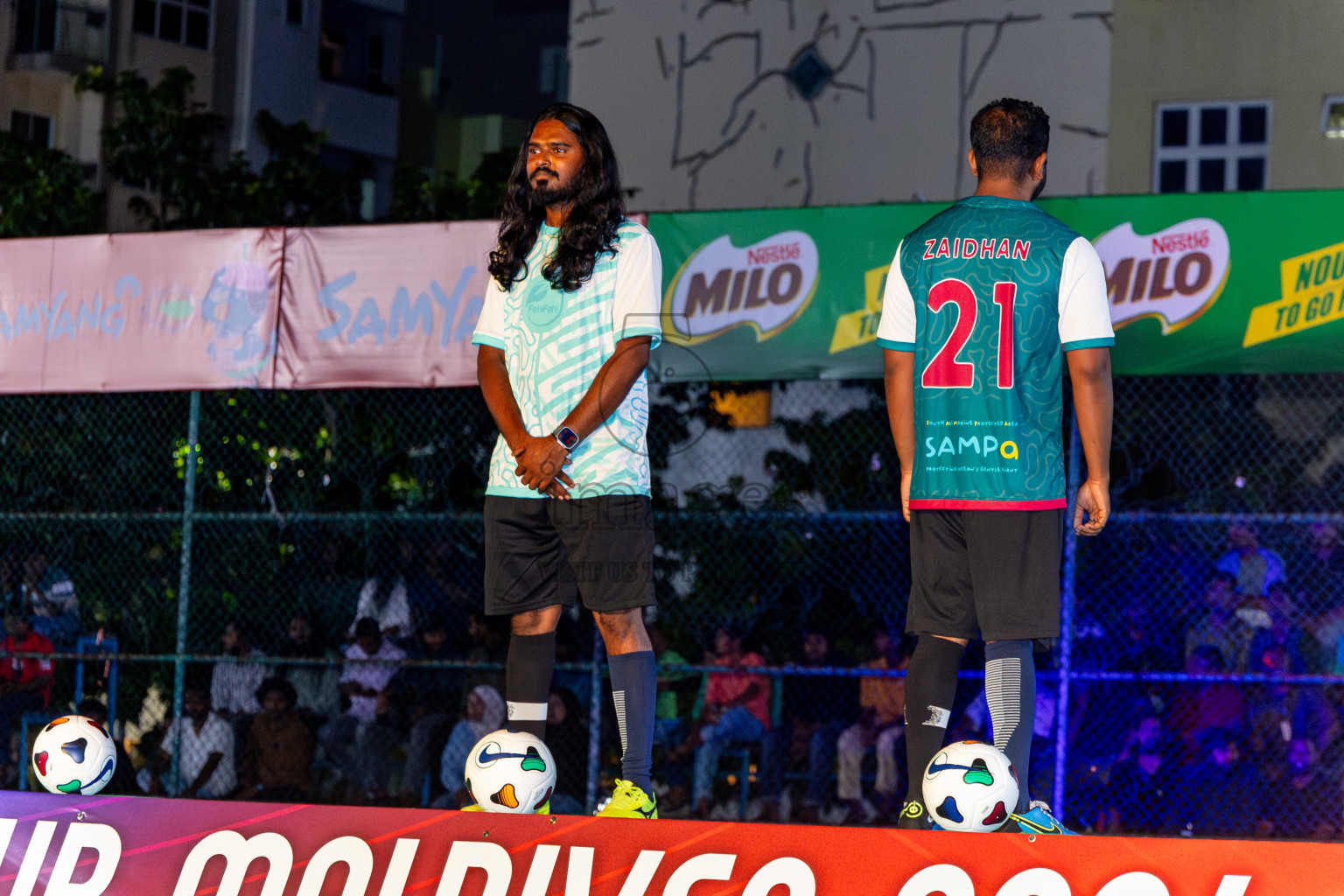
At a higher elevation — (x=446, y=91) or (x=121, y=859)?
(x=446, y=91)

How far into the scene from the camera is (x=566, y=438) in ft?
12.3

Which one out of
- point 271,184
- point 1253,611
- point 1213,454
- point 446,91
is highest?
point 446,91

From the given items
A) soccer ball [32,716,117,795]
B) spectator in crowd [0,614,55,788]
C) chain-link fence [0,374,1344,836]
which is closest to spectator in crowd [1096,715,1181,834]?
chain-link fence [0,374,1344,836]

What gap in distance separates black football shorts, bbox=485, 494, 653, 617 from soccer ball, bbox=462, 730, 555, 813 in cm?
45

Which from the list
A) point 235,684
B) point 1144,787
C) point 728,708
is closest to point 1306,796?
point 1144,787

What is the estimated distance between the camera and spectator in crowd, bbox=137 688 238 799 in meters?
7.65

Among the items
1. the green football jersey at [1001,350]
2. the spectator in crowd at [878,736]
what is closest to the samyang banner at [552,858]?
the green football jersey at [1001,350]

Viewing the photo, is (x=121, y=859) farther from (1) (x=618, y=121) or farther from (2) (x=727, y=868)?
(1) (x=618, y=121)

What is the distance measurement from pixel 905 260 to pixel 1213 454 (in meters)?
3.71

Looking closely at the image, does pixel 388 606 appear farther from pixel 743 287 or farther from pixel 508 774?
pixel 508 774

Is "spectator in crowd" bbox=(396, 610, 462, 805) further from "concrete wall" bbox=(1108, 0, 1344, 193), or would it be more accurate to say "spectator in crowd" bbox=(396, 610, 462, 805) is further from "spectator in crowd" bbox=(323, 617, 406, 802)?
"concrete wall" bbox=(1108, 0, 1344, 193)

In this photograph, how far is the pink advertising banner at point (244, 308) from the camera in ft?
21.5

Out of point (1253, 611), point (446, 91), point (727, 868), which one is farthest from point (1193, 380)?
point (446, 91)

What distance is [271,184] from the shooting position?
1305 centimetres
